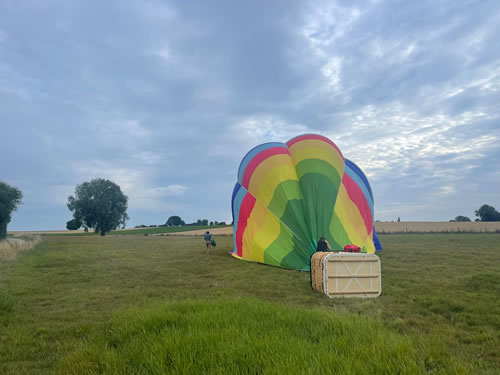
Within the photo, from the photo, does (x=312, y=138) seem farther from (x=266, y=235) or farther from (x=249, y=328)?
(x=249, y=328)

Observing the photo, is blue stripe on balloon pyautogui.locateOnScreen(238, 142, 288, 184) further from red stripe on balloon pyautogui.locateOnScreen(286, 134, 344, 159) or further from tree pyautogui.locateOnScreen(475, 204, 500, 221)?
tree pyautogui.locateOnScreen(475, 204, 500, 221)

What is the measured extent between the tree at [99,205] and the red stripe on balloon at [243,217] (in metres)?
44.4

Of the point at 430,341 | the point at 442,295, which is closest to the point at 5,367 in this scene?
the point at 430,341

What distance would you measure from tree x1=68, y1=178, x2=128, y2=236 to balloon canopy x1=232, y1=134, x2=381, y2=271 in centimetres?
4472

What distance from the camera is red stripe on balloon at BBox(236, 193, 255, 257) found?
13.4 metres

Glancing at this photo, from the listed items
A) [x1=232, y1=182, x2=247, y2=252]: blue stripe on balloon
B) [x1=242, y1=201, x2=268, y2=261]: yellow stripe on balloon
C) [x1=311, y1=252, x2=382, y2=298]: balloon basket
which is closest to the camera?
[x1=311, y1=252, x2=382, y2=298]: balloon basket

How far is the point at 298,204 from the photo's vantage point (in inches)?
464

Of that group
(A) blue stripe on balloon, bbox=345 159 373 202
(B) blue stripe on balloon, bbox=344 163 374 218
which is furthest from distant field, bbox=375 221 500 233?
(B) blue stripe on balloon, bbox=344 163 374 218

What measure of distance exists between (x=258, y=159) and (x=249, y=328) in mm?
10014

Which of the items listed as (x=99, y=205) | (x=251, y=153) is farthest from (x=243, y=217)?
(x=99, y=205)

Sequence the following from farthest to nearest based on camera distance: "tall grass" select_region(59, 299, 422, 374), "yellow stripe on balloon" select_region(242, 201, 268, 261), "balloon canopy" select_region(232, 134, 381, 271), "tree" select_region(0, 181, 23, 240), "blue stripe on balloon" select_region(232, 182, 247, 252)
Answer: "tree" select_region(0, 181, 23, 240) → "blue stripe on balloon" select_region(232, 182, 247, 252) → "yellow stripe on balloon" select_region(242, 201, 268, 261) → "balloon canopy" select_region(232, 134, 381, 271) → "tall grass" select_region(59, 299, 422, 374)

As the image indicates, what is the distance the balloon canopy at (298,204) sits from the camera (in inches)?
450

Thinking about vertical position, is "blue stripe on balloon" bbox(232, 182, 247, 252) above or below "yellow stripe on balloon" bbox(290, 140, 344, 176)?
below

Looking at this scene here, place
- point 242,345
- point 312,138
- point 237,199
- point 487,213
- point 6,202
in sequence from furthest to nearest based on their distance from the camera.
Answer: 1. point 487,213
2. point 6,202
3. point 237,199
4. point 312,138
5. point 242,345
